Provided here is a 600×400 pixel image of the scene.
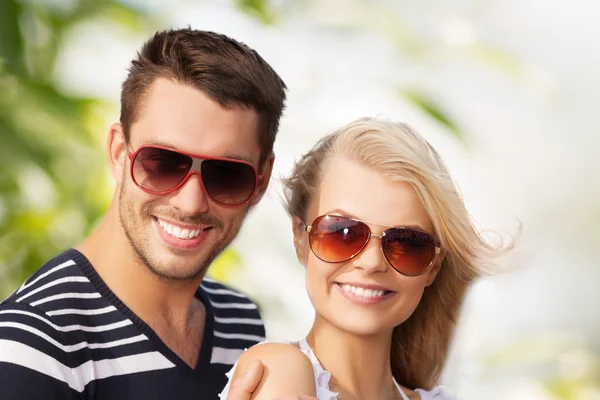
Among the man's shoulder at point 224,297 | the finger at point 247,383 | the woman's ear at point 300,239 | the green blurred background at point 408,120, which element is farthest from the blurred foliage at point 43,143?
the finger at point 247,383

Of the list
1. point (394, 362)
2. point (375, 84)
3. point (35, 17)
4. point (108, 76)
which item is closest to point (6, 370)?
point (394, 362)

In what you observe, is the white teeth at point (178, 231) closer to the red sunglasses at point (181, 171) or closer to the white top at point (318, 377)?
the red sunglasses at point (181, 171)

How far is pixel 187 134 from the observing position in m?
2.45

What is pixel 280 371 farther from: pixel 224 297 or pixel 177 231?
pixel 224 297

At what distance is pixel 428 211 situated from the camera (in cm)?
210

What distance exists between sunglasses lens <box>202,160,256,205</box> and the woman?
0.91 ft

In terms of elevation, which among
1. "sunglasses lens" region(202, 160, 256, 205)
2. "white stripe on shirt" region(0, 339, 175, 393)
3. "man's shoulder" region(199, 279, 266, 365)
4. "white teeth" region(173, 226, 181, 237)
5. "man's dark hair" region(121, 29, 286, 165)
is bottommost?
"white stripe on shirt" region(0, 339, 175, 393)

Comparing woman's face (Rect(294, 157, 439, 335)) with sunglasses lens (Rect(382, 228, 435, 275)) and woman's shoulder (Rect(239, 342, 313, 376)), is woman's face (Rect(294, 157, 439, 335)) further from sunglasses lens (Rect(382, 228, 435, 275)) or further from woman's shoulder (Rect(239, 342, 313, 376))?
woman's shoulder (Rect(239, 342, 313, 376))

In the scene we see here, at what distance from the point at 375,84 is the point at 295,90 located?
55cm

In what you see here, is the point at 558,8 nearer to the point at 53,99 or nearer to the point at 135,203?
the point at 53,99

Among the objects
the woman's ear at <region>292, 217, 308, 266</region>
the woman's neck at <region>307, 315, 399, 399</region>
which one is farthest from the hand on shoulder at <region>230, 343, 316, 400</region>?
the woman's ear at <region>292, 217, 308, 266</region>

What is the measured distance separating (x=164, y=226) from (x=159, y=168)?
19 cm

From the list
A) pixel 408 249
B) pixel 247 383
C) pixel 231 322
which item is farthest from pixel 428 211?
pixel 231 322

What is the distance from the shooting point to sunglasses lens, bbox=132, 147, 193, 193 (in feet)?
7.98
